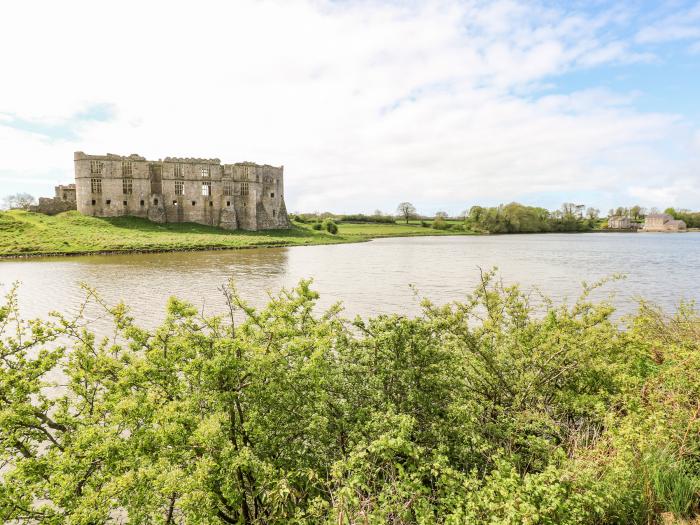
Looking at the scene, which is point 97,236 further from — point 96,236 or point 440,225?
point 440,225

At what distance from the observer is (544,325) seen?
9672 mm

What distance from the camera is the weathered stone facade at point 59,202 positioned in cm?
6944

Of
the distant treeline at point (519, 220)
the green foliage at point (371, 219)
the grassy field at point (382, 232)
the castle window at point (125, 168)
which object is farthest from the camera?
the green foliage at point (371, 219)

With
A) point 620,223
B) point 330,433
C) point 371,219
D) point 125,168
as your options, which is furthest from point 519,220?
point 330,433

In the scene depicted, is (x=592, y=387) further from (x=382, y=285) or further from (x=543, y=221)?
(x=543, y=221)

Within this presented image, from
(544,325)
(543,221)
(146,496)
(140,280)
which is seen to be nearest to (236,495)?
(146,496)

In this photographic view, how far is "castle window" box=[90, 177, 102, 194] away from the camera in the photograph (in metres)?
70.7

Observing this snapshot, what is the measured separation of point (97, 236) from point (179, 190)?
23.0m

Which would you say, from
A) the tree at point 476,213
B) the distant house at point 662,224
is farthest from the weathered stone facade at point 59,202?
the distant house at point 662,224

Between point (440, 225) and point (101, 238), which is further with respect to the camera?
point (440, 225)

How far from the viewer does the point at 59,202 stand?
234ft

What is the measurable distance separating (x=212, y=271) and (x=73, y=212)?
51.5 meters

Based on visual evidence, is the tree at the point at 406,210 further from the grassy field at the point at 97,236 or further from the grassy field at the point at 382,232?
the grassy field at the point at 97,236

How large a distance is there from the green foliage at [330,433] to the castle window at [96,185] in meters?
77.0
